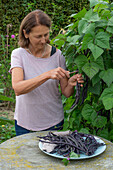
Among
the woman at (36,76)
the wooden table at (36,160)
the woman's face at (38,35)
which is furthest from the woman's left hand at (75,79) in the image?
the wooden table at (36,160)

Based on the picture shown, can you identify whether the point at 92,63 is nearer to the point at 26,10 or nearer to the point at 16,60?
the point at 16,60

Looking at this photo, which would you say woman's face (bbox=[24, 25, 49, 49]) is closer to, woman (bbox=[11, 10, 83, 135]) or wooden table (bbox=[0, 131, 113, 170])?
woman (bbox=[11, 10, 83, 135])

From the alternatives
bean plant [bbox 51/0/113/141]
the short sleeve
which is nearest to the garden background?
bean plant [bbox 51/0/113/141]

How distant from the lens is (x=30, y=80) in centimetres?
173

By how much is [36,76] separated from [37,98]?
176mm

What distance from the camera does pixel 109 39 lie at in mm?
1491

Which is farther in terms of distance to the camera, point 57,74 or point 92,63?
point 57,74

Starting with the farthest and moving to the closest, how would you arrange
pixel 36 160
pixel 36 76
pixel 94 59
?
pixel 36 76
pixel 94 59
pixel 36 160

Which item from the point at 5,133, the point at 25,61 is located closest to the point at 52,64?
the point at 25,61

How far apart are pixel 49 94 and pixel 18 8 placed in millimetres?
3638

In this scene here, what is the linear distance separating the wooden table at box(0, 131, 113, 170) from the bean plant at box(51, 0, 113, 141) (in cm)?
33

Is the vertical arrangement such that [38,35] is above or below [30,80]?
above

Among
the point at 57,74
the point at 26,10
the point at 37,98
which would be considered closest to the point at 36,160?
the point at 57,74

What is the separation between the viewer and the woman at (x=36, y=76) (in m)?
1.81
